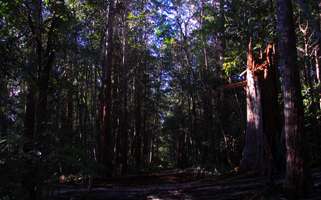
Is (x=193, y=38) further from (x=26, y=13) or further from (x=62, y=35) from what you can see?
(x=26, y=13)

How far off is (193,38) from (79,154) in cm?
2384

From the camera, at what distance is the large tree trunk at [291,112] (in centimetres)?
924

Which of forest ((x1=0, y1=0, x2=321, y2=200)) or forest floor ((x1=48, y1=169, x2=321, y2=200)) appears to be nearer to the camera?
forest ((x1=0, y1=0, x2=321, y2=200))

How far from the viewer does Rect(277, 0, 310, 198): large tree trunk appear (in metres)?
9.24

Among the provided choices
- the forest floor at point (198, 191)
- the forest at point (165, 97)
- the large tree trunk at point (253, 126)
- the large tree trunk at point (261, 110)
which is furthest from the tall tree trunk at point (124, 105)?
the large tree trunk at point (261, 110)

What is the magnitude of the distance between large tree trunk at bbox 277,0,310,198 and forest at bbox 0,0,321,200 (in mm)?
22

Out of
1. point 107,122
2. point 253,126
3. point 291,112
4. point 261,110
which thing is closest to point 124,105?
point 107,122

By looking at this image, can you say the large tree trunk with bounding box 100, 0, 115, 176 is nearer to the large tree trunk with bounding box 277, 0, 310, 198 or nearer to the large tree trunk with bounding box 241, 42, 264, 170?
the large tree trunk with bounding box 241, 42, 264, 170

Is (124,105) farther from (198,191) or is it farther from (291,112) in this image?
(291,112)

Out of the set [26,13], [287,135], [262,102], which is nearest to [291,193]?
[287,135]

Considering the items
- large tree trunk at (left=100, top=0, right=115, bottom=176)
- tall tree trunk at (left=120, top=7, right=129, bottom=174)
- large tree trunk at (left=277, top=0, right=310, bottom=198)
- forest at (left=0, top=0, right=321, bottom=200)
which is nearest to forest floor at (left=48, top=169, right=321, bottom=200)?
forest at (left=0, top=0, right=321, bottom=200)

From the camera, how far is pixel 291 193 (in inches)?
364

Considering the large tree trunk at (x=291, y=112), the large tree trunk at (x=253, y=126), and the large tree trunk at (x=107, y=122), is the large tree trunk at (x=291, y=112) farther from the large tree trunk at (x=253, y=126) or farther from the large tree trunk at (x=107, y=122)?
the large tree trunk at (x=107, y=122)

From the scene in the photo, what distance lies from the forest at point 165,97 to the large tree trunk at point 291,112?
0.07 feet
